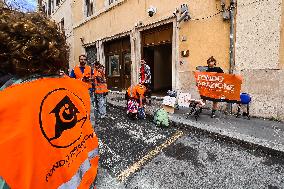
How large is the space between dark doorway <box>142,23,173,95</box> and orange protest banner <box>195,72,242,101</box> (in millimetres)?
3773

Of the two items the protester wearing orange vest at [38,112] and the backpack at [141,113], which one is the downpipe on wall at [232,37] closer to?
the backpack at [141,113]

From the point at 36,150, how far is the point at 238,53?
698 cm

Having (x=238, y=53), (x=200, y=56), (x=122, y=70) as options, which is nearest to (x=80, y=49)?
(x=122, y=70)

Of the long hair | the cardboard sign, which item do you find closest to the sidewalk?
the cardboard sign

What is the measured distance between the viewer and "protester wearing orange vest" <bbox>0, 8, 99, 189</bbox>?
0.98 meters

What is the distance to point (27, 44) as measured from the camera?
1150mm

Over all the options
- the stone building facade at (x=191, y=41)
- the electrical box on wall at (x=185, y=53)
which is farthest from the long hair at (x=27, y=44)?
the electrical box on wall at (x=185, y=53)

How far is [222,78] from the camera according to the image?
632 centimetres

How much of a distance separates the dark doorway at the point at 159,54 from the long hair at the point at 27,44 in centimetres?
889

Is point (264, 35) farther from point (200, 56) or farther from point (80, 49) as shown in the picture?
point (80, 49)

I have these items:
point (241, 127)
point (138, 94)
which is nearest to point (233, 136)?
point (241, 127)

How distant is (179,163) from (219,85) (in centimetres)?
338

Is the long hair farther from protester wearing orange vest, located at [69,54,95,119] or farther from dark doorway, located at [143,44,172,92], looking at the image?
Result: dark doorway, located at [143,44,172,92]

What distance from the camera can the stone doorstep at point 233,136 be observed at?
4.04 metres
